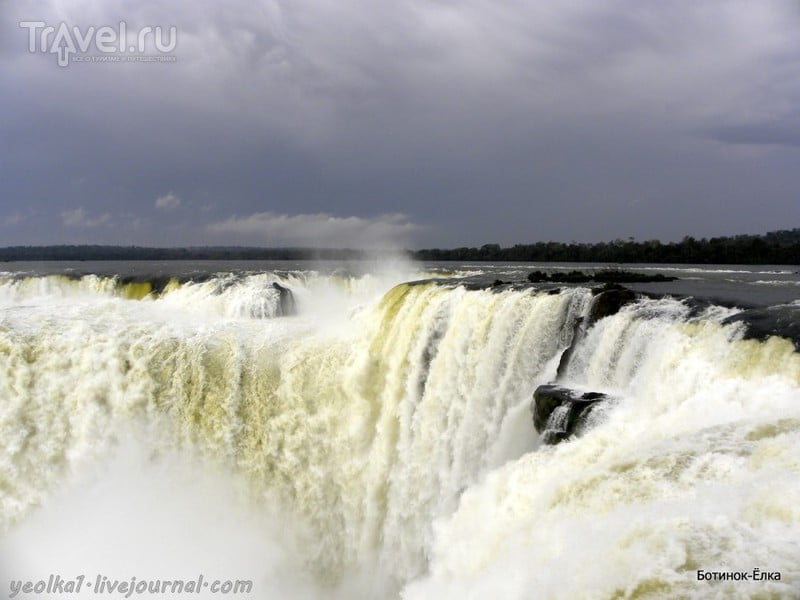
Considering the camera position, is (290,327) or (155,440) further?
(290,327)

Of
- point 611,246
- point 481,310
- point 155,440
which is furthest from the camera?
point 611,246

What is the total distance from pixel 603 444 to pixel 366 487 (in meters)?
6.49

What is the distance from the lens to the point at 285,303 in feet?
75.4

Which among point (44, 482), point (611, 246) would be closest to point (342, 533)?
point (44, 482)

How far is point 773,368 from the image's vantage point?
684 centimetres

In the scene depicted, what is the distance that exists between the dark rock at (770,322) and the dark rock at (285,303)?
Result: 16187 mm

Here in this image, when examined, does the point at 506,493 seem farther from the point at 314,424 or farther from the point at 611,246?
the point at 611,246

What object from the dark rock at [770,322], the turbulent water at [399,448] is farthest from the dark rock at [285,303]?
the dark rock at [770,322]

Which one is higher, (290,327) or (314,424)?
(290,327)

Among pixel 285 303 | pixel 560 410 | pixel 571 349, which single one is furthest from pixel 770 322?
pixel 285 303

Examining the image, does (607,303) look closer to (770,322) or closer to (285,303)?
(770,322)

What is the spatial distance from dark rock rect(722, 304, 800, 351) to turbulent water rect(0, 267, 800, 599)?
23cm

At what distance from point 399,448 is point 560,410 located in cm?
480

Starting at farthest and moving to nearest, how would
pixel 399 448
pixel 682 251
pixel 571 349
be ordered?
1. pixel 682 251
2. pixel 399 448
3. pixel 571 349
